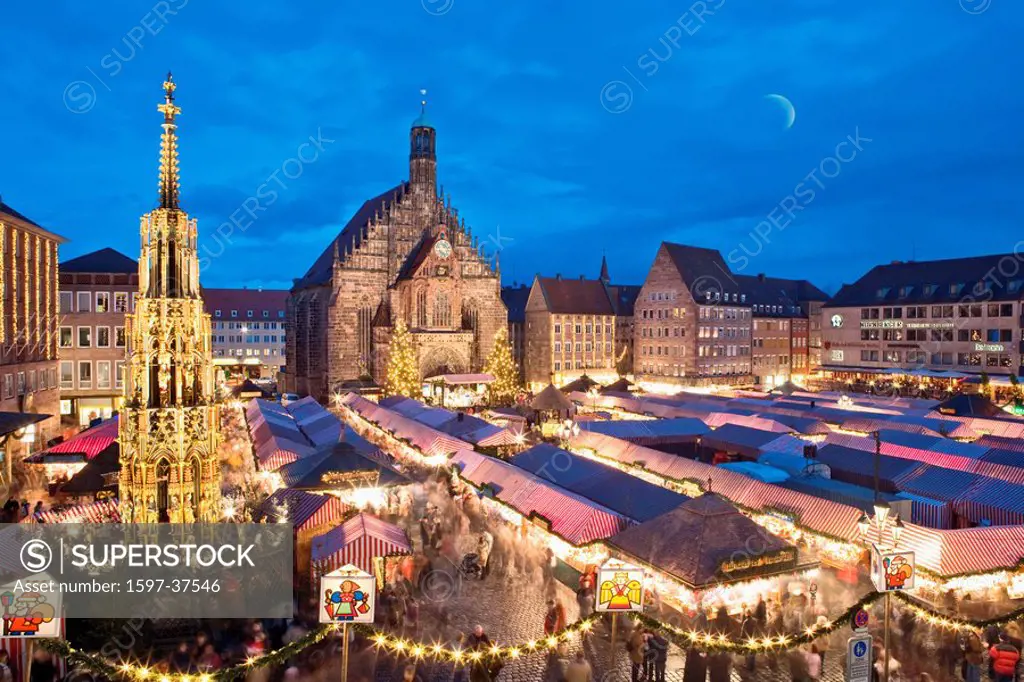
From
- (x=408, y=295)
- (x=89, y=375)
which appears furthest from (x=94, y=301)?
(x=408, y=295)

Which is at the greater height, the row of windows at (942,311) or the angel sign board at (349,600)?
the row of windows at (942,311)

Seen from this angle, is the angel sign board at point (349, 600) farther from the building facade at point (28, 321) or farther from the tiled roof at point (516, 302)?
the tiled roof at point (516, 302)

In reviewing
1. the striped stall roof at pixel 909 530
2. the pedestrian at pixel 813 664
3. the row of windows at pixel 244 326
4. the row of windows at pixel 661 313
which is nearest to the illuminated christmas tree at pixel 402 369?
the row of windows at pixel 661 313

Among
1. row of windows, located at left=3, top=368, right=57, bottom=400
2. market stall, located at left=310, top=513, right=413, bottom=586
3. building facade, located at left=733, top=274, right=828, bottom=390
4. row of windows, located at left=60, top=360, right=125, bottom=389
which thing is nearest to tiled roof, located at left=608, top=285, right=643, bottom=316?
building facade, located at left=733, top=274, right=828, bottom=390

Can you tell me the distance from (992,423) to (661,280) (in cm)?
3826

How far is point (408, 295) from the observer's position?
51.6 metres

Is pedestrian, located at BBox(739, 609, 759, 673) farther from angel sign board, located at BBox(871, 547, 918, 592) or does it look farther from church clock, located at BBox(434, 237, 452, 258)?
church clock, located at BBox(434, 237, 452, 258)

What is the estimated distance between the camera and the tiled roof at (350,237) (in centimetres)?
5463

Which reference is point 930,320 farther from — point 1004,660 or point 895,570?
point 895,570

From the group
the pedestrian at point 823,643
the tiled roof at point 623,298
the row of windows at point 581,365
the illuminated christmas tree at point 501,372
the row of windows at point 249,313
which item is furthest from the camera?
the row of windows at point 249,313

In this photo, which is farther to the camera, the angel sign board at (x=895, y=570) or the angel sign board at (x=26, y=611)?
the angel sign board at (x=895, y=570)

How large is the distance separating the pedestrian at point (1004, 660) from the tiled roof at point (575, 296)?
53.8 meters

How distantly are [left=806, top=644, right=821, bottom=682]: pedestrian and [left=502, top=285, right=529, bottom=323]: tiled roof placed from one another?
190 feet

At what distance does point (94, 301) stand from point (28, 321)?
336 inches
